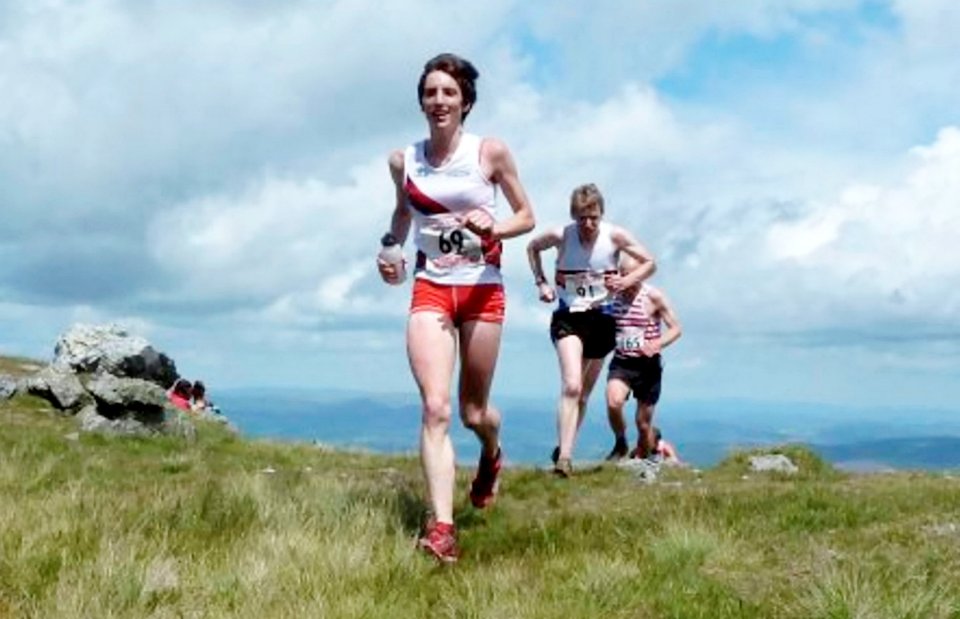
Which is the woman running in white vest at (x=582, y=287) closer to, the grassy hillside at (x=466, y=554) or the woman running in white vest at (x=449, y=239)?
the grassy hillside at (x=466, y=554)

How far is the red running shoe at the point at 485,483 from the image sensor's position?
913 cm

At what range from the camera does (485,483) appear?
30.2 feet

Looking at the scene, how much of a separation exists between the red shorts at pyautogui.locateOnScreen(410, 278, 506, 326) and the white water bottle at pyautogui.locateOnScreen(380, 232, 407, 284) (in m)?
0.12

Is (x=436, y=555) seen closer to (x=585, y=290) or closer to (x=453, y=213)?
(x=453, y=213)

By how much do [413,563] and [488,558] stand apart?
2.44ft

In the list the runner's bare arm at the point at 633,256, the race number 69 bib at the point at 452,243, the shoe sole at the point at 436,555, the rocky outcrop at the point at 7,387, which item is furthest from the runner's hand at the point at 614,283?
the rocky outcrop at the point at 7,387

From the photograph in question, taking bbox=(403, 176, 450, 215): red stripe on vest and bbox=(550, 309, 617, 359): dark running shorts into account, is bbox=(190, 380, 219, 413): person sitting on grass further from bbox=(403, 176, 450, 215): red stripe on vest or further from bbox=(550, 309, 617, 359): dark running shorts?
bbox=(403, 176, 450, 215): red stripe on vest

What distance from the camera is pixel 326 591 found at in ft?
17.8

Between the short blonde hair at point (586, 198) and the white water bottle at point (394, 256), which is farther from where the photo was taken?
the short blonde hair at point (586, 198)

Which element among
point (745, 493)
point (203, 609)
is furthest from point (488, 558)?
point (745, 493)

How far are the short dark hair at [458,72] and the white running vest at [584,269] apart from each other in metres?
4.98

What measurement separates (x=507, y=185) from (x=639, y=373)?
759cm

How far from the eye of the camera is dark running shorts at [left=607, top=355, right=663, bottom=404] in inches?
587

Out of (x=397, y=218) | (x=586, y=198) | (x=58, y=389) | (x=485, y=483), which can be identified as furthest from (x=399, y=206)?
(x=58, y=389)
